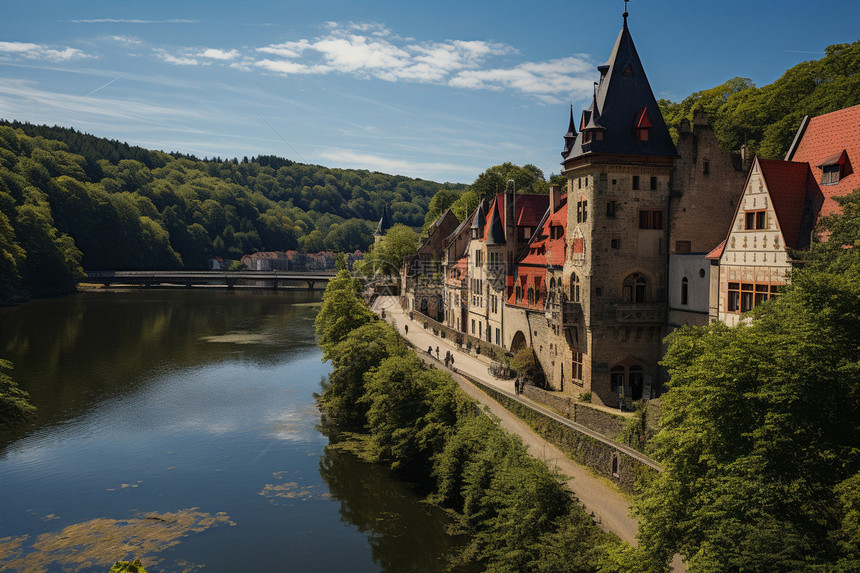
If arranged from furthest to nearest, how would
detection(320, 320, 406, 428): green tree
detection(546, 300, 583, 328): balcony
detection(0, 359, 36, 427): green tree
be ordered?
detection(320, 320, 406, 428): green tree, detection(546, 300, 583, 328): balcony, detection(0, 359, 36, 427): green tree

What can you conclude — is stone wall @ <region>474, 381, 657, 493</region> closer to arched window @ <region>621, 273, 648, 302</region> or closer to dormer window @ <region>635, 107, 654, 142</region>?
arched window @ <region>621, 273, 648, 302</region>

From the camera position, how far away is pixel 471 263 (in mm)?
66750

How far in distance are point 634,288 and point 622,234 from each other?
129 inches

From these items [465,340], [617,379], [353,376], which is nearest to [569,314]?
[617,379]

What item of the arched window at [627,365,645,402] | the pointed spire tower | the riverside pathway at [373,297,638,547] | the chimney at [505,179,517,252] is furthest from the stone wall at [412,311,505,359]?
the pointed spire tower

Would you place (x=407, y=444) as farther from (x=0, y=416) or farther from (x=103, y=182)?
(x=103, y=182)

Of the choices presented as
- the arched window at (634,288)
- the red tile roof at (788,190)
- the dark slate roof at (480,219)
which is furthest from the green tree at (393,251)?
the red tile roof at (788,190)

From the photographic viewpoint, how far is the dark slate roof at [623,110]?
132ft

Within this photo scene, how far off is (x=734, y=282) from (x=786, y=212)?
164 inches

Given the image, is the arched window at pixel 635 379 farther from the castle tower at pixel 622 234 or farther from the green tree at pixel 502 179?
the green tree at pixel 502 179

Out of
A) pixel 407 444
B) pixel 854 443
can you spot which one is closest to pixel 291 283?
pixel 407 444

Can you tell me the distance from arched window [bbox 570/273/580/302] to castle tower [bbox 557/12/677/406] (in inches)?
20.2

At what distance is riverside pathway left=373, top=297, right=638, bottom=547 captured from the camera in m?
27.7

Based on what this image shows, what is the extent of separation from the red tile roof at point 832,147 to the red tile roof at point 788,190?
80cm
